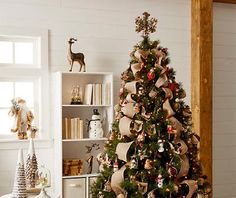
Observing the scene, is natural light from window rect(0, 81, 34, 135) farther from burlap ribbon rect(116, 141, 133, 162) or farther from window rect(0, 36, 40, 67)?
burlap ribbon rect(116, 141, 133, 162)

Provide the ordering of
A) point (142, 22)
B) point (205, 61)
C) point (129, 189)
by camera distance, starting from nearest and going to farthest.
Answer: point (129, 189)
point (142, 22)
point (205, 61)

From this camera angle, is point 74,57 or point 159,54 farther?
point 74,57

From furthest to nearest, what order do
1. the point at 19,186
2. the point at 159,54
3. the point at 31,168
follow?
the point at 31,168 → the point at 19,186 → the point at 159,54

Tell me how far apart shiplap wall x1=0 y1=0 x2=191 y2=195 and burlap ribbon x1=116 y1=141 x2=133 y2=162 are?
1.93 metres

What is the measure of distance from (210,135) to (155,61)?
2403 millimetres

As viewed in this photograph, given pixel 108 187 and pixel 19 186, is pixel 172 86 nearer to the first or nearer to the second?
pixel 108 187

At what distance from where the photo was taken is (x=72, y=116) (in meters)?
4.40

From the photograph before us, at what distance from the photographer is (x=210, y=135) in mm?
4773

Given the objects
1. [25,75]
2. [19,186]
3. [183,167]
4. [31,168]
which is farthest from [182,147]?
[25,75]

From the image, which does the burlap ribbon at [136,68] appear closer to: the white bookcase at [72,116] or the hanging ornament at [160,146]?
the hanging ornament at [160,146]

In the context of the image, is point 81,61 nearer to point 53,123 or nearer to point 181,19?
point 53,123

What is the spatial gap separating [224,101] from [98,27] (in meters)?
1.90

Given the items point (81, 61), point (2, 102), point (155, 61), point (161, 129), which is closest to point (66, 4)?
point (81, 61)

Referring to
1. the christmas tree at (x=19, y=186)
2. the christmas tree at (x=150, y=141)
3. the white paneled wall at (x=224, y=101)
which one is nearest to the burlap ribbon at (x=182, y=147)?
the christmas tree at (x=150, y=141)
